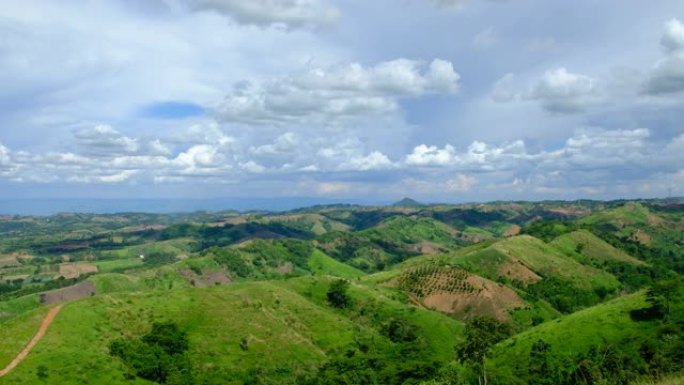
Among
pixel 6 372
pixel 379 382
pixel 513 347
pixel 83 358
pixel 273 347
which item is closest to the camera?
pixel 6 372

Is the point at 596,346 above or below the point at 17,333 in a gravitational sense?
below

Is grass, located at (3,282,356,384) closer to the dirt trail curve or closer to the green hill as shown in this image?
the dirt trail curve

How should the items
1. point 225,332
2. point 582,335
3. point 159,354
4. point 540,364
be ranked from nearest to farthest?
point 540,364 < point 159,354 < point 582,335 < point 225,332

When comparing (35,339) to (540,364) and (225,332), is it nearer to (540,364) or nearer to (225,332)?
(225,332)

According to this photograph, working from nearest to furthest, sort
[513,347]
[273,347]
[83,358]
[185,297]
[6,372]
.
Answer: [6,372]
[83,358]
[513,347]
[273,347]
[185,297]

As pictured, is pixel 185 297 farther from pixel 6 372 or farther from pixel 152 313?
pixel 6 372

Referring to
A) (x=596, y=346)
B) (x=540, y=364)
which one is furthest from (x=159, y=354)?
(x=596, y=346)

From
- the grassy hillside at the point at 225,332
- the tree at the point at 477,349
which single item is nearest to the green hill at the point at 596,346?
the tree at the point at 477,349

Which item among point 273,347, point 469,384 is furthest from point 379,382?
point 273,347
